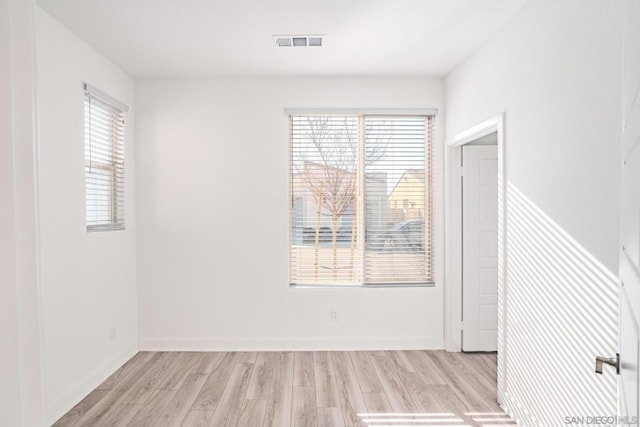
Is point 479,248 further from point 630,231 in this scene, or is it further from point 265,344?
point 630,231

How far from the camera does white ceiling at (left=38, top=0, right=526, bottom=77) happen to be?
2.84 meters

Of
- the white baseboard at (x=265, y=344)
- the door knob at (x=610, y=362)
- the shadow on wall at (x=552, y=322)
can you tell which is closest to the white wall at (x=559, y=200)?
the shadow on wall at (x=552, y=322)

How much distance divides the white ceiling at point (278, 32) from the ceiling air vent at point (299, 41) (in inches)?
2.6

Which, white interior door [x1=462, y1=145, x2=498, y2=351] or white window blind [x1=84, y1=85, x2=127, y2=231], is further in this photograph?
white interior door [x1=462, y1=145, x2=498, y2=351]

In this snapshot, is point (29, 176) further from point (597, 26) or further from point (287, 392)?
point (287, 392)

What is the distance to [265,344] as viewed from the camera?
4.39m

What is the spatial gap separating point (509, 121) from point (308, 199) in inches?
82.1

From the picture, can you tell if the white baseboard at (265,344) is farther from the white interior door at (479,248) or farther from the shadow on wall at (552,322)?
the shadow on wall at (552,322)

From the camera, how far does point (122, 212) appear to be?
4.09 metres

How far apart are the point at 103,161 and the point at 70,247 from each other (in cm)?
89

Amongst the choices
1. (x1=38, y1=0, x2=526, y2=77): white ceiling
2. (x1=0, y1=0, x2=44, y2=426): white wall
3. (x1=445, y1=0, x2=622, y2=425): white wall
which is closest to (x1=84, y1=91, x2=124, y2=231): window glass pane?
(x1=38, y1=0, x2=526, y2=77): white ceiling

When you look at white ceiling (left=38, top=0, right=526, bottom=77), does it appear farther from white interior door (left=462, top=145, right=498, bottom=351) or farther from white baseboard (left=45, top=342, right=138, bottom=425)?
white baseboard (left=45, top=342, right=138, bottom=425)

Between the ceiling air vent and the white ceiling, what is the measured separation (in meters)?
0.07

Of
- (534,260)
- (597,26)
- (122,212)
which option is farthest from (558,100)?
(122,212)
